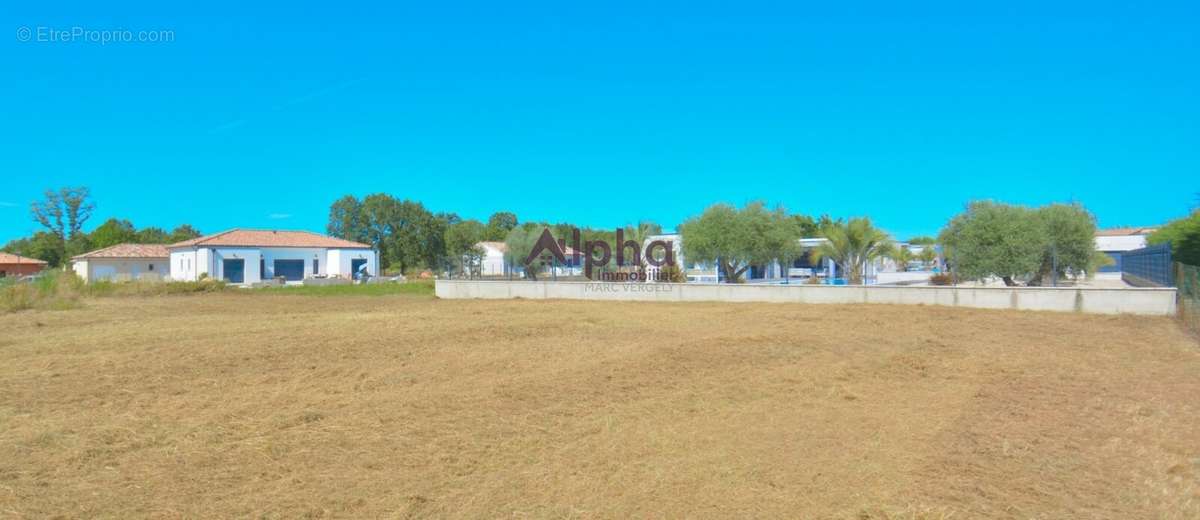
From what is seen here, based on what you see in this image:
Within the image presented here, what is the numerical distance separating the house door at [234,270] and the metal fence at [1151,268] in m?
52.4

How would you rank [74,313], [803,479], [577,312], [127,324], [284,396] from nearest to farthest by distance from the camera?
[803,479], [284,396], [127,324], [577,312], [74,313]

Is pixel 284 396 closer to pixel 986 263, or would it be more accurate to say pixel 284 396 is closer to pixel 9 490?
pixel 9 490

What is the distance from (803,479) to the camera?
5.19 metres

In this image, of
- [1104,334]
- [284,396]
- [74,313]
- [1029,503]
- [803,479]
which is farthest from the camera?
[74,313]

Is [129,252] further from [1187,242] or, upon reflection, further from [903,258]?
[1187,242]

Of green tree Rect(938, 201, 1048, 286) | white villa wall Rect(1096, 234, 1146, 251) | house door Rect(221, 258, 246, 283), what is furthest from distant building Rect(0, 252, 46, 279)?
white villa wall Rect(1096, 234, 1146, 251)

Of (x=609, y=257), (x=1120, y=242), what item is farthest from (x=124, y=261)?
(x=1120, y=242)

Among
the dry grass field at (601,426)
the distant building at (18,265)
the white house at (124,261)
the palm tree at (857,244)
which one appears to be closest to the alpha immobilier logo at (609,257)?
the palm tree at (857,244)

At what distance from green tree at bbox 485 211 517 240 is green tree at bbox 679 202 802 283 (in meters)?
55.2

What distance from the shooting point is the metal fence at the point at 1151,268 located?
19.4 m

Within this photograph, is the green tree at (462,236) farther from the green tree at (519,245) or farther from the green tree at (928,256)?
the green tree at (928,256)

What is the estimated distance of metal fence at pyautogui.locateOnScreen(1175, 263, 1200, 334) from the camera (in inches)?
608

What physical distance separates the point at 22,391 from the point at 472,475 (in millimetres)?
6408

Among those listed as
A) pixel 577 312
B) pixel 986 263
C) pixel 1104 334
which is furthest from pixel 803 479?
pixel 986 263
